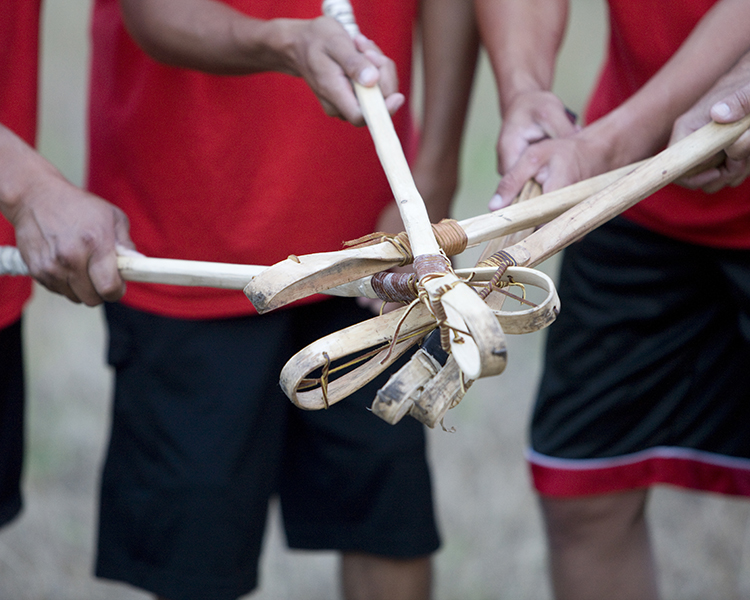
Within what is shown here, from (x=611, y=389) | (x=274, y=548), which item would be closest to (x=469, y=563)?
(x=274, y=548)

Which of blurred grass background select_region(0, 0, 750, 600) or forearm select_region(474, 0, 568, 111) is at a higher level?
forearm select_region(474, 0, 568, 111)

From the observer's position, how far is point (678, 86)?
1.01m

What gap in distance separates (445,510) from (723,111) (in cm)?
137

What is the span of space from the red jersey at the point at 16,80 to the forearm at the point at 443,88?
1.93ft

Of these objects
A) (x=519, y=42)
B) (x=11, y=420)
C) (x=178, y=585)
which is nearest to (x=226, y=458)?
(x=178, y=585)

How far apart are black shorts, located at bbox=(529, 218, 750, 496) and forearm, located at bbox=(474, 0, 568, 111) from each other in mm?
304

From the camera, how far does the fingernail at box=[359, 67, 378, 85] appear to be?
896 millimetres

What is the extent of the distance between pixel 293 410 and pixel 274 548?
0.80 meters

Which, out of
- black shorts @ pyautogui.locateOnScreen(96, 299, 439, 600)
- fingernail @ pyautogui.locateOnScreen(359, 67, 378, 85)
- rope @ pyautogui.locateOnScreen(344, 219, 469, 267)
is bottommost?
black shorts @ pyautogui.locateOnScreen(96, 299, 439, 600)

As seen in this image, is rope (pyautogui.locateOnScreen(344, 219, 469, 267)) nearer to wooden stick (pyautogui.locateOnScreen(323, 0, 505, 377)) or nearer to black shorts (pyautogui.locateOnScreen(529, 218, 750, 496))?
wooden stick (pyautogui.locateOnScreen(323, 0, 505, 377))

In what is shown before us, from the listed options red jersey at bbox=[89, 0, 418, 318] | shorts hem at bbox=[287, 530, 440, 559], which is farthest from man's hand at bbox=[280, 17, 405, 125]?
shorts hem at bbox=[287, 530, 440, 559]

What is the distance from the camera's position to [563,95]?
3.55 m

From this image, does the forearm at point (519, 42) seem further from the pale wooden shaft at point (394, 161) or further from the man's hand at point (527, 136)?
the pale wooden shaft at point (394, 161)

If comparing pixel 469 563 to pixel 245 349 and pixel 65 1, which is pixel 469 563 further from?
pixel 65 1
